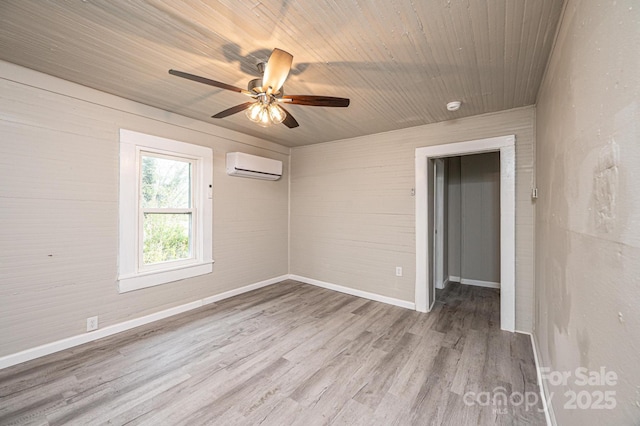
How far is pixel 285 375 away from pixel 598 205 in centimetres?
220

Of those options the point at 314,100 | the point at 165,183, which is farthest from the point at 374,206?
the point at 165,183

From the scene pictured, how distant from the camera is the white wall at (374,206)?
277 cm

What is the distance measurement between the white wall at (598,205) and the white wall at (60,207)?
3619mm

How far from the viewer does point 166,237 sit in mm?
3199

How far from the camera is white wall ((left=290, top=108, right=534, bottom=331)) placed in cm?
277

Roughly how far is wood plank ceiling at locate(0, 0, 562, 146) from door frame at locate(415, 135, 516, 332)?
0.51 m

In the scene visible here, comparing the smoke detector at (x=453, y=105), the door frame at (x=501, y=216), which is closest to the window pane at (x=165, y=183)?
the door frame at (x=501, y=216)

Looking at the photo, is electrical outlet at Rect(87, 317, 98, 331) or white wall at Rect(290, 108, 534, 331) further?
white wall at Rect(290, 108, 534, 331)

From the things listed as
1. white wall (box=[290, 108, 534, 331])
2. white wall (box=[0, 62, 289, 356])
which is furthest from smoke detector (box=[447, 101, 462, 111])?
white wall (box=[0, 62, 289, 356])

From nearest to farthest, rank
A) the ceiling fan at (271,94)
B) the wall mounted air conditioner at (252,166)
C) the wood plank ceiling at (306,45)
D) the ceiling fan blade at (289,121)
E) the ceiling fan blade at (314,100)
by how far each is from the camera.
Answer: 1. the wood plank ceiling at (306,45)
2. the ceiling fan at (271,94)
3. the ceiling fan blade at (314,100)
4. the ceiling fan blade at (289,121)
5. the wall mounted air conditioner at (252,166)

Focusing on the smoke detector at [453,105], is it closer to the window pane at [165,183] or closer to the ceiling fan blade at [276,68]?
the ceiling fan blade at [276,68]

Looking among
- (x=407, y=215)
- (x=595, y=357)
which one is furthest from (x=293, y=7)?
(x=407, y=215)

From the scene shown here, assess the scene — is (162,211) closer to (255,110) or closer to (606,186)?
(255,110)

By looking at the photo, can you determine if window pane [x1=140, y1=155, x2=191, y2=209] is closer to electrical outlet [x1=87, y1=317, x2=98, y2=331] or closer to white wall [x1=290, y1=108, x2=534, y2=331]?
electrical outlet [x1=87, y1=317, x2=98, y2=331]
